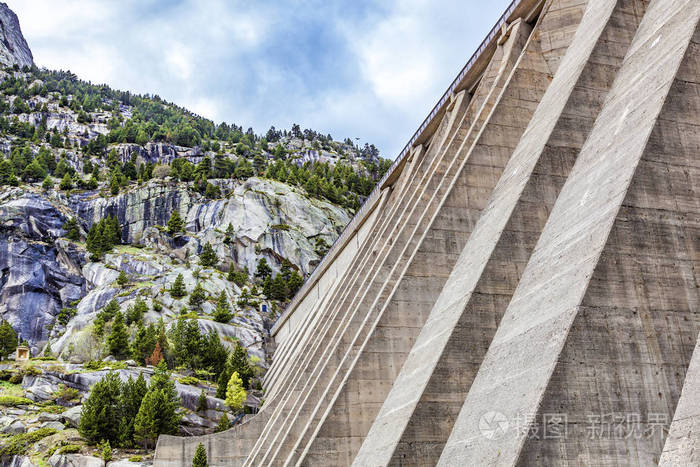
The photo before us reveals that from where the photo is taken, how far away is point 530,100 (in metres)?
18.5

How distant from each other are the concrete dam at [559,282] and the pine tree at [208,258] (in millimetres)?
66572

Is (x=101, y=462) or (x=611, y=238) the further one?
(x=101, y=462)

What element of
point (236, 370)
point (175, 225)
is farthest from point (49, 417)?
point (175, 225)

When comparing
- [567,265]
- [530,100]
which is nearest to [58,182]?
[530,100]

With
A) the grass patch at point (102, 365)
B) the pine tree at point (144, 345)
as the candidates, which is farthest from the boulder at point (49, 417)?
the pine tree at point (144, 345)

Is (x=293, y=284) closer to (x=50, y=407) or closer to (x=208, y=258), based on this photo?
(x=208, y=258)

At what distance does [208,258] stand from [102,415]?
1826 inches

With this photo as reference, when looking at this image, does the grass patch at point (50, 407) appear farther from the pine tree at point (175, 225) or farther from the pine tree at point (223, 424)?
the pine tree at point (175, 225)

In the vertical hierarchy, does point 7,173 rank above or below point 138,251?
above

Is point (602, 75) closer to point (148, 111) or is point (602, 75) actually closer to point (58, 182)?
point (58, 182)

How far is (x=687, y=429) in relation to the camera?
671 centimetres

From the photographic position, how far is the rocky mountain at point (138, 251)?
51750 millimetres

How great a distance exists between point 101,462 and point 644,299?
36.8 metres

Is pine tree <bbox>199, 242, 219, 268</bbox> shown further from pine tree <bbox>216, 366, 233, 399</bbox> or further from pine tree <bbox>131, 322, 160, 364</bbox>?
pine tree <bbox>216, 366, 233, 399</bbox>
